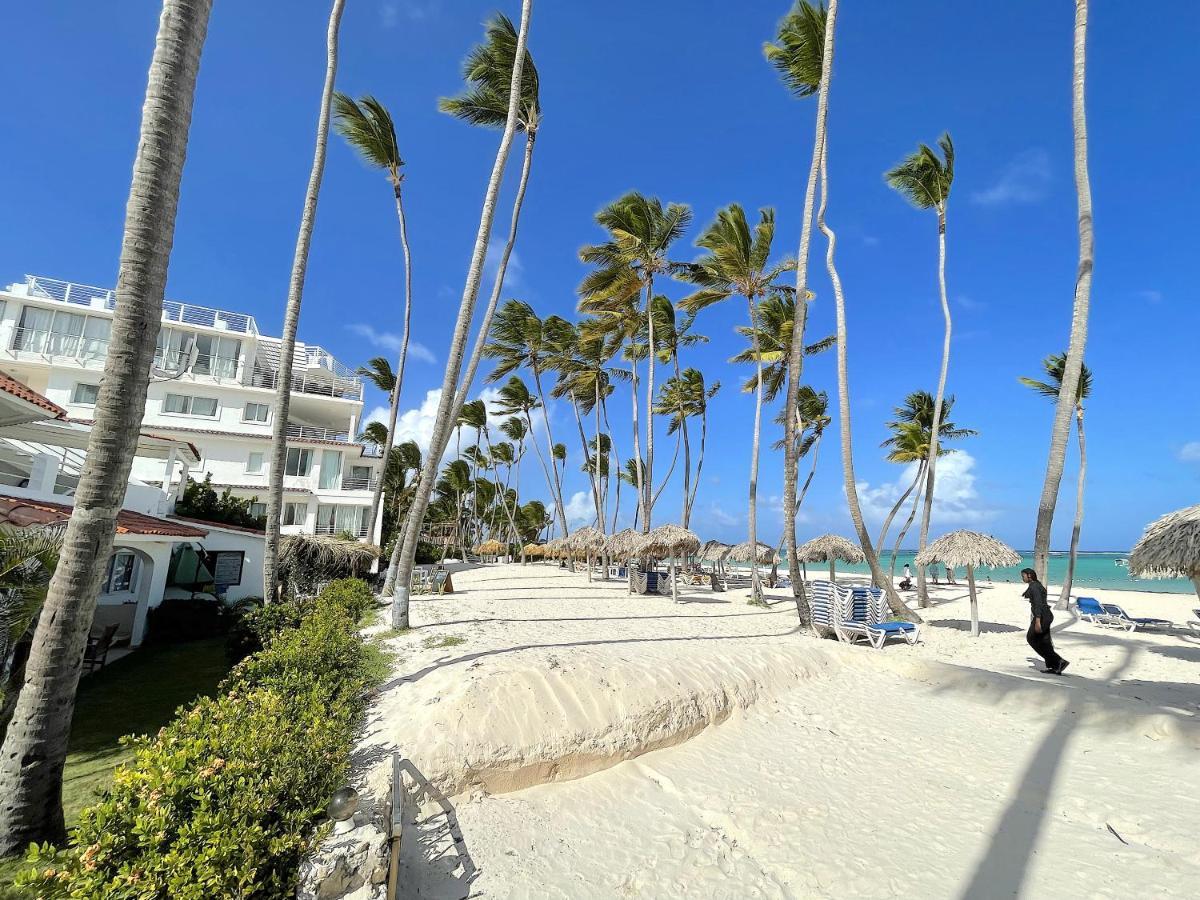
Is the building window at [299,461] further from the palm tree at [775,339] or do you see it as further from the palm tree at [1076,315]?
the palm tree at [1076,315]

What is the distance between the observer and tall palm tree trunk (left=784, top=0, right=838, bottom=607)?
1365 cm

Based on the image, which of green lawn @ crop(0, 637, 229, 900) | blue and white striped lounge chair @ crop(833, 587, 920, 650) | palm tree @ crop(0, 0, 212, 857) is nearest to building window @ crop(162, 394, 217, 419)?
green lawn @ crop(0, 637, 229, 900)

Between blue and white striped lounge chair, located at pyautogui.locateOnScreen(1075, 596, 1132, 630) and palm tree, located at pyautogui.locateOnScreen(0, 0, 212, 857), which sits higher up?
palm tree, located at pyautogui.locateOnScreen(0, 0, 212, 857)

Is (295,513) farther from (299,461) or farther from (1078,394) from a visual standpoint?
(1078,394)

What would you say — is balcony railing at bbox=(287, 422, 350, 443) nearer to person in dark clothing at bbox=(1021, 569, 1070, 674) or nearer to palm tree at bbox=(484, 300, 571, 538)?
palm tree at bbox=(484, 300, 571, 538)

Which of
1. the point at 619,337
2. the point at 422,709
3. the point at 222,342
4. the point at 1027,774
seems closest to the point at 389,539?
the point at 222,342

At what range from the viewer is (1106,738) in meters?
6.44

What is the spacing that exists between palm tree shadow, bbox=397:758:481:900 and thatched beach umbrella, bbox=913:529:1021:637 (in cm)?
1359

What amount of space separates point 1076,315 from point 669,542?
43.0 ft

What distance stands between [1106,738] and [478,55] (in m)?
18.3

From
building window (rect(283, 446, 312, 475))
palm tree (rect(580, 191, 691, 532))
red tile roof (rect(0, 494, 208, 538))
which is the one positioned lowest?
red tile roof (rect(0, 494, 208, 538))

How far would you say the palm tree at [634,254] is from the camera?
22062mm

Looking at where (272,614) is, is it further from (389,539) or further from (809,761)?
(389,539)

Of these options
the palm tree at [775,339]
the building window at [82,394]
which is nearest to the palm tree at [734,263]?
the palm tree at [775,339]
